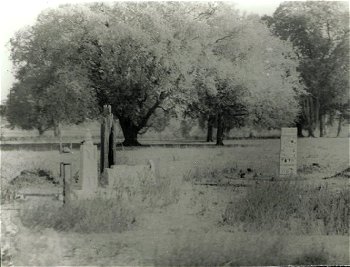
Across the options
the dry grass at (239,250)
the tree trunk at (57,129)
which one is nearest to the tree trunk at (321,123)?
the dry grass at (239,250)

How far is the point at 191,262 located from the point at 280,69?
Answer: 8.92ft

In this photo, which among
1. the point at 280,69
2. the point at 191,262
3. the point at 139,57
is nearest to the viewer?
the point at 191,262

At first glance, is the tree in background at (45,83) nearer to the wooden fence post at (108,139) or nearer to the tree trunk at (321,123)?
the wooden fence post at (108,139)

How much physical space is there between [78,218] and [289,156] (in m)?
2.87

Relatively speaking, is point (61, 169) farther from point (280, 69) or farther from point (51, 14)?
point (280, 69)

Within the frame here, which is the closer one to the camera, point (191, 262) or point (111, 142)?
point (191, 262)

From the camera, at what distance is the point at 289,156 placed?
26.8 feet

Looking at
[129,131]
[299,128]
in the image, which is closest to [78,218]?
[129,131]

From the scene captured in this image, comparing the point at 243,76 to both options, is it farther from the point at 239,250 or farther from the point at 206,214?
the point at 239,250

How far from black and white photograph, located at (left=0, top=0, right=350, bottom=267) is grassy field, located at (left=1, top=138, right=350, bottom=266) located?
0.02 m

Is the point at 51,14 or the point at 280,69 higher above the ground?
the point at 51,14

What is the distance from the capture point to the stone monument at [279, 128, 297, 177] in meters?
8.03

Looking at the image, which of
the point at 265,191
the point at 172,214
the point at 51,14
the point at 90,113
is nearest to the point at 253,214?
the point at 265,191

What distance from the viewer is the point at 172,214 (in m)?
7.63
